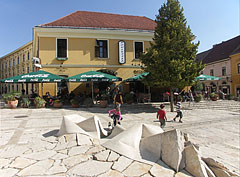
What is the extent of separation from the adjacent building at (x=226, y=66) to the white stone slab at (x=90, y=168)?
90.9 ft

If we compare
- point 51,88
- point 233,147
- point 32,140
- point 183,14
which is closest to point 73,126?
point 32,140

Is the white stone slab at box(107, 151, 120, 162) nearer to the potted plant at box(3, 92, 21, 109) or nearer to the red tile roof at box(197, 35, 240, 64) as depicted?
the potted plant at box(3, 92, 21, 109)

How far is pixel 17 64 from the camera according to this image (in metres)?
39.8

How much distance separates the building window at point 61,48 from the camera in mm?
15414

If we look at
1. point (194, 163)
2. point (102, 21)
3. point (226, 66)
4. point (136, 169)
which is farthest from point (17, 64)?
point (226, 66)

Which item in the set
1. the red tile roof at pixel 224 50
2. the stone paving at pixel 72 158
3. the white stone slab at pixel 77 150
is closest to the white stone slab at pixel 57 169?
the stone paving at pixel 72 158

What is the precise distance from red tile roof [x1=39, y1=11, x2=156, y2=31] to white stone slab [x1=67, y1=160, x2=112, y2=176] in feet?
52.2

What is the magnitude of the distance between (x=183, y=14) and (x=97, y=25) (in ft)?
31.9

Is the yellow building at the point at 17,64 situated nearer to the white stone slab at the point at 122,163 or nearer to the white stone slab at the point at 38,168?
the white stone slab at the point at 38,168

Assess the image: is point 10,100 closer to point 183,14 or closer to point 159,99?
point 159,99

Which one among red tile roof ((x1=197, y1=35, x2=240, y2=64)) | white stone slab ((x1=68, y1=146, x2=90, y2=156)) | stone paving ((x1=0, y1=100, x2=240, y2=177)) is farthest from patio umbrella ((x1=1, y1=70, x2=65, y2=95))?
red tile roof ((x1=197, y1=35, x2=240, y2=64))

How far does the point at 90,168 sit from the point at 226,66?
Result: 1351 inches

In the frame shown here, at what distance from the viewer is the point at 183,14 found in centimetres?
1076

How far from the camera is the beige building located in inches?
594
